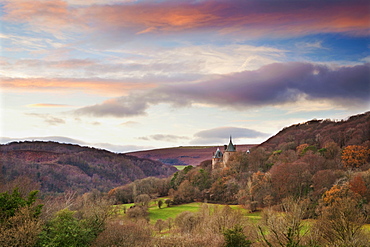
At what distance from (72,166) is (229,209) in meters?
104

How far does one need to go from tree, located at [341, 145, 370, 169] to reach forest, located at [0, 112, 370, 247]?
0.68 feet

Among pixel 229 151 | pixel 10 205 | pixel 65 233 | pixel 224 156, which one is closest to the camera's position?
pixel 10 205

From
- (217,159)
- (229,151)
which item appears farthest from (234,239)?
(217,159)

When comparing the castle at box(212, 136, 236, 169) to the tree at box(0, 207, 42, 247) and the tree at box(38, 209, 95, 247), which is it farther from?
the tree at box(0, 207, 42, 247)

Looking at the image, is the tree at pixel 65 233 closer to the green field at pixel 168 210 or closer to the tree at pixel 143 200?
the green field at pixel 168 210

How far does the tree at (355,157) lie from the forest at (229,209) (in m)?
0.21

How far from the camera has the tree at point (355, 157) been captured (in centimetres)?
6875

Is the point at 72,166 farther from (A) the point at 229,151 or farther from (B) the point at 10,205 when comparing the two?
(B) the point at 10,205

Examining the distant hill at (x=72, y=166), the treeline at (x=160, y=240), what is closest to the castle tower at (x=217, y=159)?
the distant hill at (x=72, y=166)

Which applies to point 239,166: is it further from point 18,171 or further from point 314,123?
point 314,123

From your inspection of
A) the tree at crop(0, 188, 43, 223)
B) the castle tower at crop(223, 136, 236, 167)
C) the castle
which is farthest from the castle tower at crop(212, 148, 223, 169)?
the tree at crop(0, 188, 43, 223)

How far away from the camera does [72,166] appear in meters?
132

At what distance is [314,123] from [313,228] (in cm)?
14976

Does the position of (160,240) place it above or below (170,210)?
above
